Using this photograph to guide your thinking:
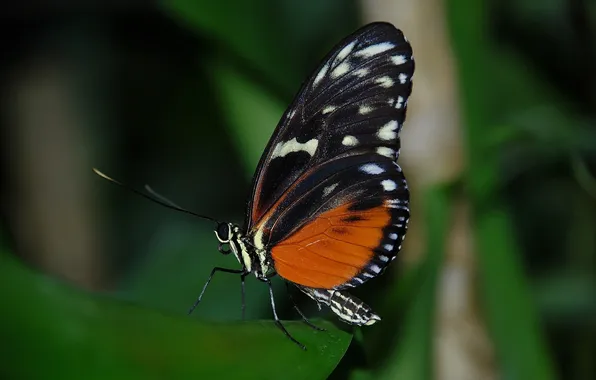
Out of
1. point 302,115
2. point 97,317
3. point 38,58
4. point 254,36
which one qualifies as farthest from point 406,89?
point 38,58

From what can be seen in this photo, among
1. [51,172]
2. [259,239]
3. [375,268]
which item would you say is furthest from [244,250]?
[51,172]

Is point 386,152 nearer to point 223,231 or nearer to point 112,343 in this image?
point 223,231

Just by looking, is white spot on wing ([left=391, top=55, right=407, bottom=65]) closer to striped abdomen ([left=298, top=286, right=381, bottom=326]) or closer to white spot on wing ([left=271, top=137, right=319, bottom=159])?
white spot on wing ([left=271, top=137, right=319, bottom=159])

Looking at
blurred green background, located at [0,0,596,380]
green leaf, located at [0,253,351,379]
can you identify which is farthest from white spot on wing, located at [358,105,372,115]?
green leaf, located at [0,253,351,379]

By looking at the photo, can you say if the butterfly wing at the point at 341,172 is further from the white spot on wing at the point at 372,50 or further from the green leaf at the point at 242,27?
the green leaf at the point at 242,27

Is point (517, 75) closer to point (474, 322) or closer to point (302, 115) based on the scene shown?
point (474, 322)
